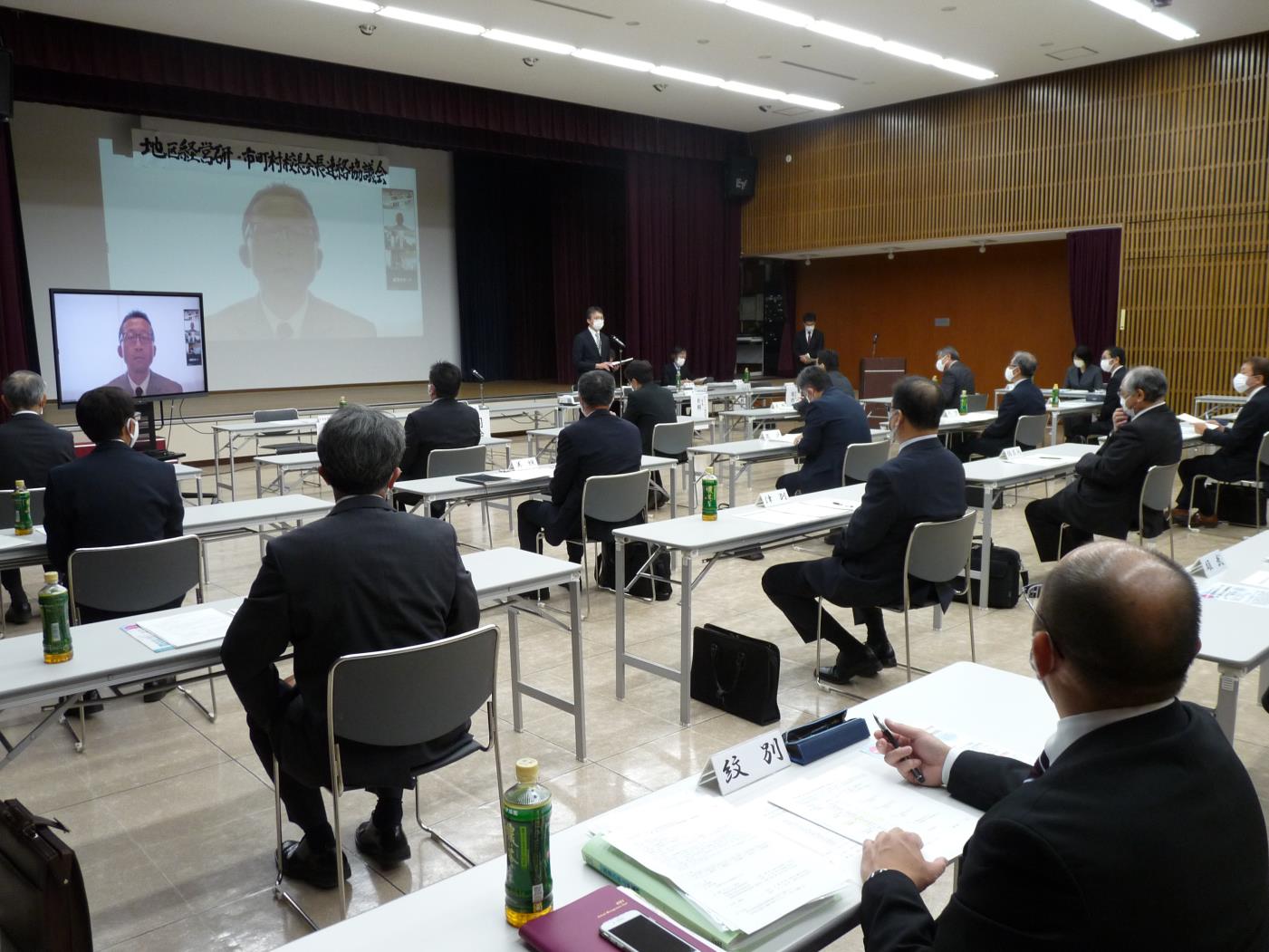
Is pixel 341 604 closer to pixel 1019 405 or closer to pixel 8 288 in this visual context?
pixel 1019 405

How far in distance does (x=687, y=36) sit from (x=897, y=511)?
6.96 metres

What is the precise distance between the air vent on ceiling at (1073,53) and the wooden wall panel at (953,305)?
117 inches

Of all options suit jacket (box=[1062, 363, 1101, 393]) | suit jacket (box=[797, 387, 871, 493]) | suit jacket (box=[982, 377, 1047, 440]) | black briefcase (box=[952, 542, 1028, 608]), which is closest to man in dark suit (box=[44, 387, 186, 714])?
suit jacket (box=[797, 387, 871, 493])

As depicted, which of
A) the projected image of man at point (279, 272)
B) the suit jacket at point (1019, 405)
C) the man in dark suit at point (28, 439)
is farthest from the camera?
the projected image of man at point (279, 272)

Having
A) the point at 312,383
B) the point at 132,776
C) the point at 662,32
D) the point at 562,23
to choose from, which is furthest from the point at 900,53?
the point at 132,776

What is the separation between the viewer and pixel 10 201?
888 centimetres

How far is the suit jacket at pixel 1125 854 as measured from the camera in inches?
39.4

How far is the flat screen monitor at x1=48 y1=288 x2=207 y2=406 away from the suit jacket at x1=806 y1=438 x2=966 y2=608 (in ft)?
21.6

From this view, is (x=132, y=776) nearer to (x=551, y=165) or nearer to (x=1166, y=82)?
(x=1166, y=82)

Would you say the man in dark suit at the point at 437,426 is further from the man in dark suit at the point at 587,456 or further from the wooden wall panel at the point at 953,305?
the wooden wall panel at the point at 953,305

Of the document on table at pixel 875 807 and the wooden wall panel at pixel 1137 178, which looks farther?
the wooden wall panel at pixel 1137 178

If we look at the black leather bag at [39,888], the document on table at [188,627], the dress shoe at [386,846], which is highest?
the document on table at [188,627]

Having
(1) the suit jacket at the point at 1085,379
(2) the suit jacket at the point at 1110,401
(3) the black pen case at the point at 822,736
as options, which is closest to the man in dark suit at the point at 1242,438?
(2) the suit jacket at the point at 1110,401

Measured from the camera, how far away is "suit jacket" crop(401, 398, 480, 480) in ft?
19.7
